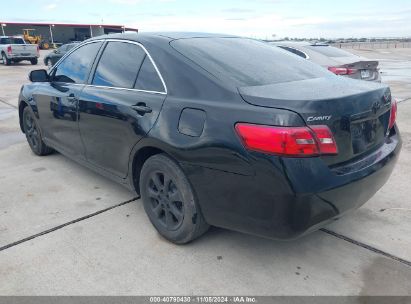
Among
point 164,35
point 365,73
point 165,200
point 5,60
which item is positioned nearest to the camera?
point 165,200

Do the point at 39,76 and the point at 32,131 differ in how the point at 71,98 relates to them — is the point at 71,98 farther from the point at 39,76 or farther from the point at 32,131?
the point at 32,131

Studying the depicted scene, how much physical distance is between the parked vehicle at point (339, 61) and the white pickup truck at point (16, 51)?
64.2 ft

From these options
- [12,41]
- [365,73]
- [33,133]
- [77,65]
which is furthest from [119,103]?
[12,41]

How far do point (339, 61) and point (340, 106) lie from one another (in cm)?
534

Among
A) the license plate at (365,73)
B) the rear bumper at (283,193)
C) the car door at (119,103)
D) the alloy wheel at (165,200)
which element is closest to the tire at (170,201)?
the alloy wheel at (165,200)

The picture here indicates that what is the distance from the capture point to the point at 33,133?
16.4 feet

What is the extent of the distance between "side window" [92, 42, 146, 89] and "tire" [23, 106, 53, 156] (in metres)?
1.77

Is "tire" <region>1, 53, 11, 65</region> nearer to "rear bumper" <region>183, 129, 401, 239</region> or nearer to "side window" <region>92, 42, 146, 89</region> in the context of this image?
"side window" <region>92, 42, 146, 89</region>

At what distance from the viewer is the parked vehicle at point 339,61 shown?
6.93m

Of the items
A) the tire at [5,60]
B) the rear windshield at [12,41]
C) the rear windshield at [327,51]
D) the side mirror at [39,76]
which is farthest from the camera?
the rear windshield at [12,41]

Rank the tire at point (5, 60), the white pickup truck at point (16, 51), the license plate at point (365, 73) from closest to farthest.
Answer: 1. the license plate at point (365, 73)
2. the white pickup truck at point (16, 51)
3. the tire at point (5, 60)

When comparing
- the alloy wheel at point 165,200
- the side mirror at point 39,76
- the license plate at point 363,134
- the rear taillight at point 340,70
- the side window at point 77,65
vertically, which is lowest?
the alloy wheel at point 165,200

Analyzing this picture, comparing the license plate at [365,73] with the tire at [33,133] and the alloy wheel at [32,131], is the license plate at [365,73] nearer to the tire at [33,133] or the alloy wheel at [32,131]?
the tire at [33,133]

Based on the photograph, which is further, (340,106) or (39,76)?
(39,76)
